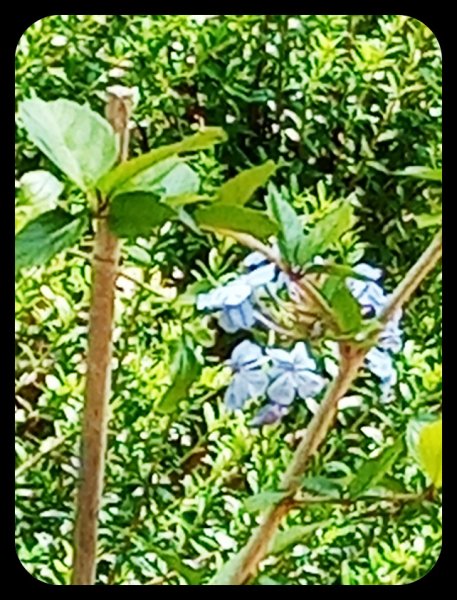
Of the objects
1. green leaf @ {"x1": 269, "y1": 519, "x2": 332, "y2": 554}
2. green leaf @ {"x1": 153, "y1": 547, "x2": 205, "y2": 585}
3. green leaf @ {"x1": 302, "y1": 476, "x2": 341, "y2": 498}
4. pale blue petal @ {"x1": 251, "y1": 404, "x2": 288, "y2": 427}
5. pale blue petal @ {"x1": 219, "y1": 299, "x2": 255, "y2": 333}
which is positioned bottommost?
green leaf @ {"x1": 153, "y1": 547, "x2": 205, "y2": 585}

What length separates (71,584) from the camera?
3.48ft

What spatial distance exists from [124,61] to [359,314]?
22 centimetres

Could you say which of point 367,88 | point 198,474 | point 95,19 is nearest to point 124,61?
point 95,19

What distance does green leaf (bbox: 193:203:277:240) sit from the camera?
1.01 metres

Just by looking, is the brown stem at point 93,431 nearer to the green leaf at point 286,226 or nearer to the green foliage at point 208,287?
the green foliage at point 208,287

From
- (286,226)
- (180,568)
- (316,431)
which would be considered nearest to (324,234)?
(286,226)

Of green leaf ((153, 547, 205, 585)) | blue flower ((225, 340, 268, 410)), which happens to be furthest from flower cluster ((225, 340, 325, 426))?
green leaf ((153, 547, 205, 585))

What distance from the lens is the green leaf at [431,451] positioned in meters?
1.04

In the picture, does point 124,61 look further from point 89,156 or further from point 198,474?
point 198,474

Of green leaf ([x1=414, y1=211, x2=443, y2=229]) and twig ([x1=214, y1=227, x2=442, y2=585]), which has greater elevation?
green leaf ([x1=414, y1=211, x2=443, y2=229])

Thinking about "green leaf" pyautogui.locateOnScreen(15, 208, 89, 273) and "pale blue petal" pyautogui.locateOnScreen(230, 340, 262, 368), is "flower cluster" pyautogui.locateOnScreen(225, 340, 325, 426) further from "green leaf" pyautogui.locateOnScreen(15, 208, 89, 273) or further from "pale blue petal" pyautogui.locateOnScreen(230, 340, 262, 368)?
"green leaf" pyautogui.locateOnScreen(15, 208, 89, 273)

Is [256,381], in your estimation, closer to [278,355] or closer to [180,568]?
[278,355]

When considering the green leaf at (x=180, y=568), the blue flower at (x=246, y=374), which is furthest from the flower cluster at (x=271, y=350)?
the green leaf at (x=180, y=568)

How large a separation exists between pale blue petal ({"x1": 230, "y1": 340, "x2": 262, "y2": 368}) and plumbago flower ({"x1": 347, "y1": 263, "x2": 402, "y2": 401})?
7cm
